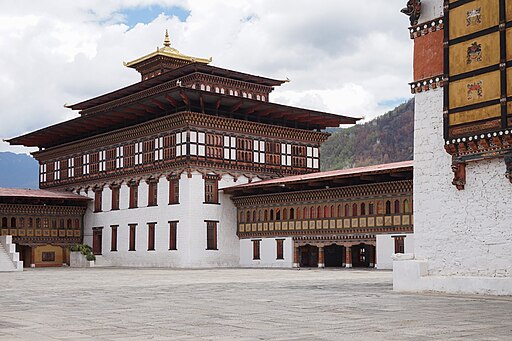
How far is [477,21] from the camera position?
17844 millimetres

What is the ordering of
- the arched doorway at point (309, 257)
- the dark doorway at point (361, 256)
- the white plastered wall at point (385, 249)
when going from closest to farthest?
1. the white plastered wall at point (385, 249)
2. the dark doorway at point (361, 256)
3. the arched doorway at point (309, 257)

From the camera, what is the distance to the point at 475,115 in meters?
17.7

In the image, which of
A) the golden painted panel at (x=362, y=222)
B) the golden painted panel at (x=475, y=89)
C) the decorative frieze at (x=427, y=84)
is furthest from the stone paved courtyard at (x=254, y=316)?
the golden painted panel at (x=362, y=222)

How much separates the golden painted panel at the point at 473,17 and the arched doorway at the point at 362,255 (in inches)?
991

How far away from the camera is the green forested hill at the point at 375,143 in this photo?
136 m

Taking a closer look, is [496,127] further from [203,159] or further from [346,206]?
[203,159]

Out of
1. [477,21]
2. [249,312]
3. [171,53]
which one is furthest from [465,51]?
[171,53]

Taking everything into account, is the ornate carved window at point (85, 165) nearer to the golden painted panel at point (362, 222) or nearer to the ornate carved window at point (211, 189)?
the ornate carved window at point (211, 189)

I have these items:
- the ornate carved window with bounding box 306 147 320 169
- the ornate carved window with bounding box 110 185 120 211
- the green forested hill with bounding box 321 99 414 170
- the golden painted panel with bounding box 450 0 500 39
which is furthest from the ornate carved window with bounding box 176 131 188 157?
the green forested hill with bounding box 321 99 414 170

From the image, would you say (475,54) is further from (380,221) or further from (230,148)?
(230,148)

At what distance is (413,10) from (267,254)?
89.5 feet

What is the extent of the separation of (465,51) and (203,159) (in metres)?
29.1

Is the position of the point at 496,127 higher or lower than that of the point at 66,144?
lower

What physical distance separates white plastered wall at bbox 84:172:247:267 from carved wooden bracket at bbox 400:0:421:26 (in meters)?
27.0
